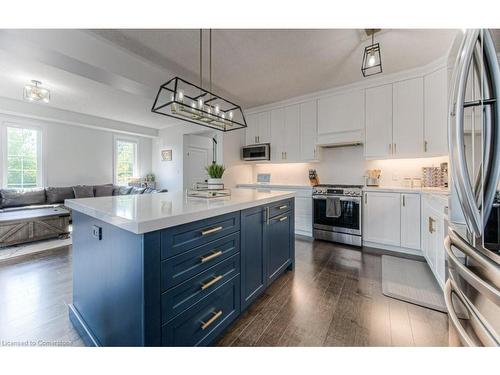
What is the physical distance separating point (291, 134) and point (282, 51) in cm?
181

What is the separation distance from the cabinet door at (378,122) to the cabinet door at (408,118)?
76 mm

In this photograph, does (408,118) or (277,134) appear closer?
(408,118)

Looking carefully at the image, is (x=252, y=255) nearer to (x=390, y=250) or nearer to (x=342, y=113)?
(x=390, y=250)

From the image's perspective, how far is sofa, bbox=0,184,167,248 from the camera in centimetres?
318

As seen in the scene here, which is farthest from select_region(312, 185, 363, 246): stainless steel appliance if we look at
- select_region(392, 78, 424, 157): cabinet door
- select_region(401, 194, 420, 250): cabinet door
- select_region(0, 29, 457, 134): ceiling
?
select_region(0, 29, 457, 134): ceiling

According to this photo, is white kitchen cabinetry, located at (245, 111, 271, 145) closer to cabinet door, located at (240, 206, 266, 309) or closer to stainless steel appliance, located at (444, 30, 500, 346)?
cabinet door, located at (240, 206, 266, 309)

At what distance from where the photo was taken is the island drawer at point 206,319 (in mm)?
1073

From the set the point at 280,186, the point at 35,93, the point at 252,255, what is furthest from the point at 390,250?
the point at 35,93

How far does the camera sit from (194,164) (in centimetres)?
640

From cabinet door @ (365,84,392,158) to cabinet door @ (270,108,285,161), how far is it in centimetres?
154

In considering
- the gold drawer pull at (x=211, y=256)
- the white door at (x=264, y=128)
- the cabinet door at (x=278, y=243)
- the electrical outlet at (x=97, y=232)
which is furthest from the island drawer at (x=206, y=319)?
the white door at (x=264, y=128)

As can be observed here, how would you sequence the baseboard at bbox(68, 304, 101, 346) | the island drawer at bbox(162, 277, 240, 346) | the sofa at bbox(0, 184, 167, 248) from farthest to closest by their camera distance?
the sofa at bbox(0, 184, 167, 248)
the baseboard at bbox(68, 304, 101, 346)
the island drawer at bbox(162, 277, 240, 346)

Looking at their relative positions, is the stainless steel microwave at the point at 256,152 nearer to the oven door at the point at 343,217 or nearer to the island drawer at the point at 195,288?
the oven door at the point at 343,217
